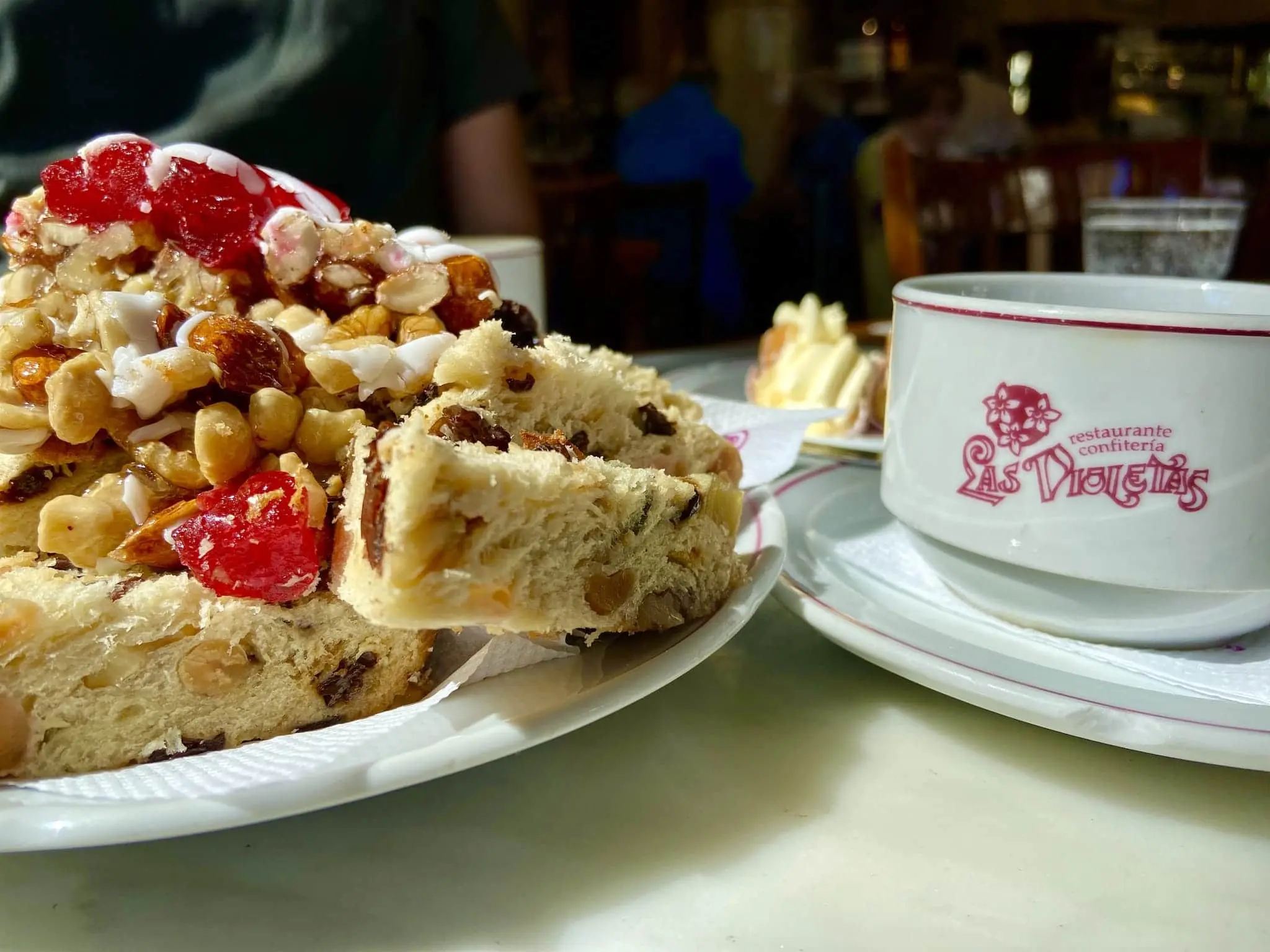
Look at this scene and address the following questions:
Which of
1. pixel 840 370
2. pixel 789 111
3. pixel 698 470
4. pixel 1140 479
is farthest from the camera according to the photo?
pixel 789 111

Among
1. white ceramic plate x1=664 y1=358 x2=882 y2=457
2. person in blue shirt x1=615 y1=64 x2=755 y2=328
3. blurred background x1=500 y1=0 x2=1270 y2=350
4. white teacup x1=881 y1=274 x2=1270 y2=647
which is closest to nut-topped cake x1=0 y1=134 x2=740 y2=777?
white teacup x1=881 y1=274 x2=1270 y2=647

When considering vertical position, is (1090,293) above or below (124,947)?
above

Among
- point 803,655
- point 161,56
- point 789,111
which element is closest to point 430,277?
point 803,655

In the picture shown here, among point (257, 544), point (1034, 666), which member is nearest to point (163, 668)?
point (257, 544)

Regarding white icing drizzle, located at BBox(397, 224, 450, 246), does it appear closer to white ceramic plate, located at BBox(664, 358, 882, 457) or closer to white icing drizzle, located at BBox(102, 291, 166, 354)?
white icing drizzle, located at BBox(102, 291, 166, 354)

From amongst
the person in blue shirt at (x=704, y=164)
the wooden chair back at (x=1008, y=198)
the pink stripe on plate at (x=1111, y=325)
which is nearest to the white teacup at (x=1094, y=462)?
the pink stripe on plate at (x=1111, y=325)

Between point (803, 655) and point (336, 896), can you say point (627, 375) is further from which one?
point (336, 896)

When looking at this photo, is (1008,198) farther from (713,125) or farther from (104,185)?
(713,125)
